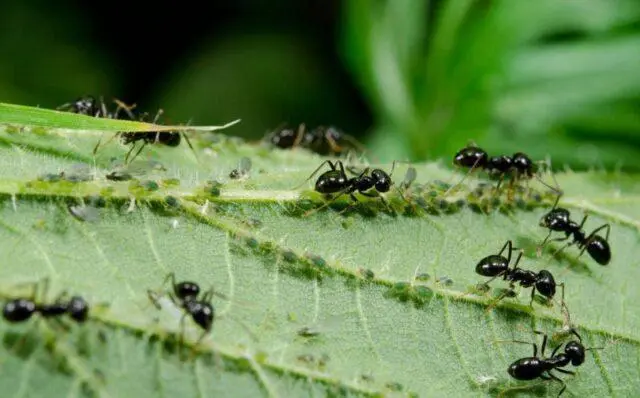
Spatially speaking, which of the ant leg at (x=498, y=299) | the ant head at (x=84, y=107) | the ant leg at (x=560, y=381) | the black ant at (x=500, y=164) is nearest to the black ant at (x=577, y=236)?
the black ant at (x=500, y=164)

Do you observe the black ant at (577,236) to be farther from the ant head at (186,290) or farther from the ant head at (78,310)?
the ant head at (78,310)

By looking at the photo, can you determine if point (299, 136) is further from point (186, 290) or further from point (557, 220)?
point (186, 290)

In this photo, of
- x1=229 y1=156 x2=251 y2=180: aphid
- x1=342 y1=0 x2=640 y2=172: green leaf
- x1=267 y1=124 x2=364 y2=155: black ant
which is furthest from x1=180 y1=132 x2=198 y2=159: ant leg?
x1=342 y1=0 x2=640 y2=172: green leaf

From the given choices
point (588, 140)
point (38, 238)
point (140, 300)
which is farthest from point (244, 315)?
point (588, 140)

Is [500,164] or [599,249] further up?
[500,164]

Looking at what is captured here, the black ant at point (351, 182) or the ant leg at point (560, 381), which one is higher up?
the black ant at point (351, 182)

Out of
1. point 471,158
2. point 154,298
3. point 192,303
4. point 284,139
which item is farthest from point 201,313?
point 284,139

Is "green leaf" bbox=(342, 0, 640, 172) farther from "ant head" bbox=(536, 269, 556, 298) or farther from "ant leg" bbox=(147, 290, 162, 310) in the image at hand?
"ant leg" bbox=(147, 290, 162, 310)
